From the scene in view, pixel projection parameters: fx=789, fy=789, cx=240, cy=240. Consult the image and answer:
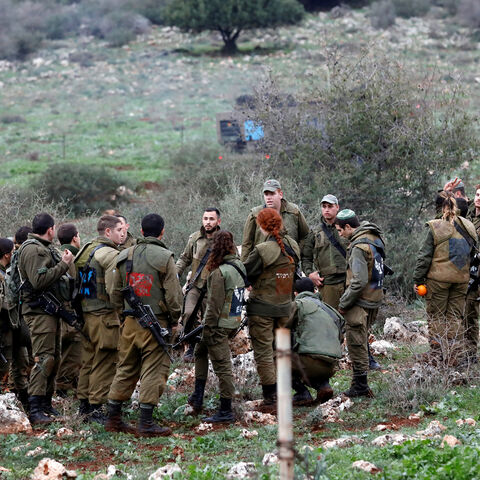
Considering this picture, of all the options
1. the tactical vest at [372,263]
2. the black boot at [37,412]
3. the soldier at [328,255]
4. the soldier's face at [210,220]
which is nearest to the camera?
the black boot at [37,412]

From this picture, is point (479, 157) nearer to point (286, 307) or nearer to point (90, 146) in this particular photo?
point (286, 307)

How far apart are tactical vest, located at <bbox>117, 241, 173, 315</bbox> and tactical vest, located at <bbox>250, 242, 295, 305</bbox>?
1.03m

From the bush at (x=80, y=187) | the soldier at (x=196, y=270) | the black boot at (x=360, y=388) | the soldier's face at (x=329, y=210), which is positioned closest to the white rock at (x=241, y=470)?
the black boot at (x=360, y=388)

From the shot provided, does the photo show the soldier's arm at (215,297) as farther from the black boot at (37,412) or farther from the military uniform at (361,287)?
the black boot at (37,412)

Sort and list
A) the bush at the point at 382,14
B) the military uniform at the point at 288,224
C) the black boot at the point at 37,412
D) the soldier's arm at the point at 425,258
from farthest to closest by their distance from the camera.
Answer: the bush at the point at 382,14 → the military uniform at the point at 288,224 → the soldier's arm at the point at 425,258 → the black boot at the point at 37,412

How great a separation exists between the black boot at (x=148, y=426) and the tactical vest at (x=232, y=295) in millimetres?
977

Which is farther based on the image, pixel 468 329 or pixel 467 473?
pixel 468 329

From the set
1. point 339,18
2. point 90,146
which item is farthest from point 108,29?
point 90,146

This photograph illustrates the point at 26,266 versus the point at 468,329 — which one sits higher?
the point at 26,266

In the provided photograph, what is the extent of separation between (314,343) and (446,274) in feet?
5.44

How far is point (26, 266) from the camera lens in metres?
7.25

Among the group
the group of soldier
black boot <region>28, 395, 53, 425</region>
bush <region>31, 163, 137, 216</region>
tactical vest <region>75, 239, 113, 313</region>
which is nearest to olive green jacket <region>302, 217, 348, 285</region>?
the group of soldier

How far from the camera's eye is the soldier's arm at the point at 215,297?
23.2 feet

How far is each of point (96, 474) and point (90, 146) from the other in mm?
23408
